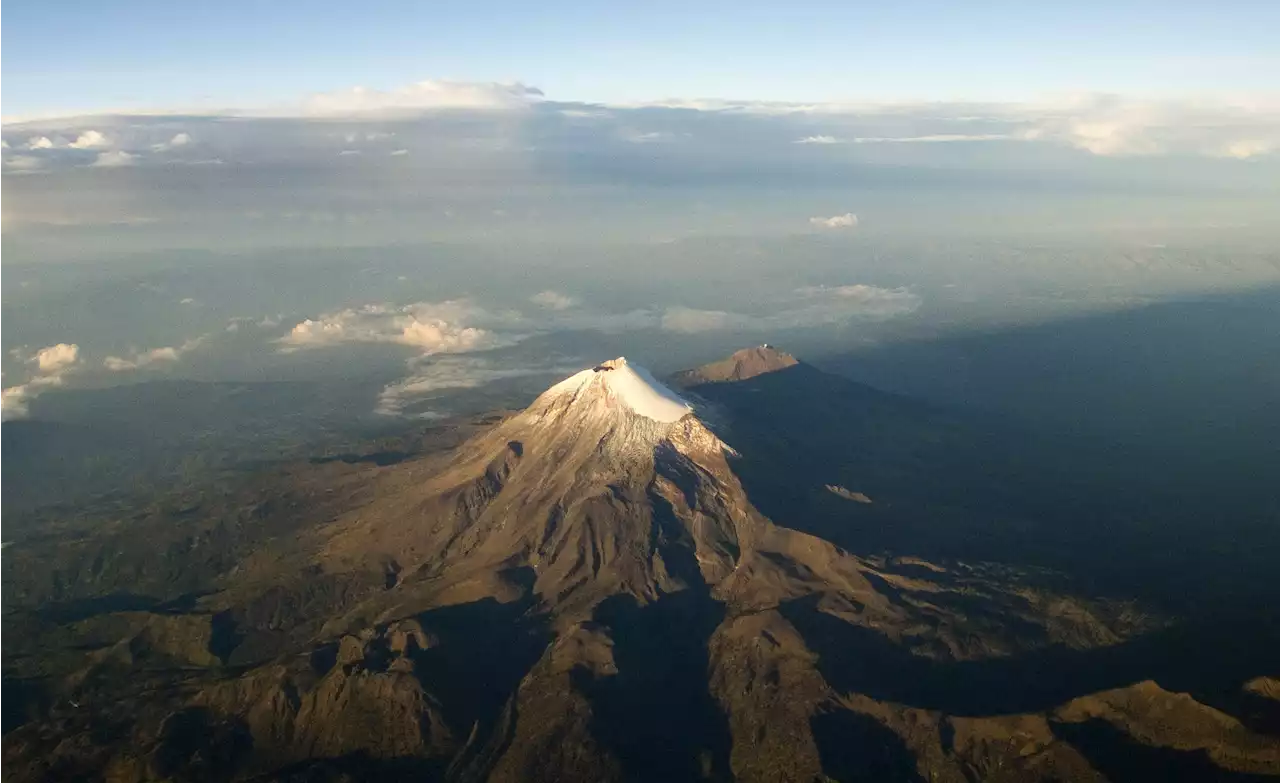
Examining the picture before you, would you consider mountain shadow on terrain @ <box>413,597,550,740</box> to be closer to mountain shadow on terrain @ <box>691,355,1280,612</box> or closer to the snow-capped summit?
the snow-capped summit

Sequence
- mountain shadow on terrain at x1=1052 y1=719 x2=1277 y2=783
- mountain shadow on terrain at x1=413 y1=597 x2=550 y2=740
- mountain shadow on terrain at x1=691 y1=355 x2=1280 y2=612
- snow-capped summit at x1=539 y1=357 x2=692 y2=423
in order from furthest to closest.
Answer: snow-capped summit at x1=539 y1=357 x2=692 y2=423 → mountain shadow on terrain at x1=691 y1=355 x2=1280 y2=612 → mountain shadow on terrain at x1=413 y1=597 x2=550 y2=740 → mountain shadow on terrain at x1=1052 y1=719 x2=1277 y2=783

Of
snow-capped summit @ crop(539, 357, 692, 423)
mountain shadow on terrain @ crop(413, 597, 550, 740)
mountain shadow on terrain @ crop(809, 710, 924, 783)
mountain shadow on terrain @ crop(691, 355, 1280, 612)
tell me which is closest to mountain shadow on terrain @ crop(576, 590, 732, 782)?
mountain shadow on terrain @ crop(413, 597, 550, 740)

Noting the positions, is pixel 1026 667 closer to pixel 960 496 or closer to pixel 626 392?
pixel 960 496

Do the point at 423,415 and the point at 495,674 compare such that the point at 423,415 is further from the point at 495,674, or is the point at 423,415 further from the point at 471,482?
the point at 495,674

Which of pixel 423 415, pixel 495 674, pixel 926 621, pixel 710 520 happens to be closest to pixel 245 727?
pixel 495 674

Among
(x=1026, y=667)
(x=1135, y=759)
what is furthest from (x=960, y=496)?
(x=1135, y=759)
